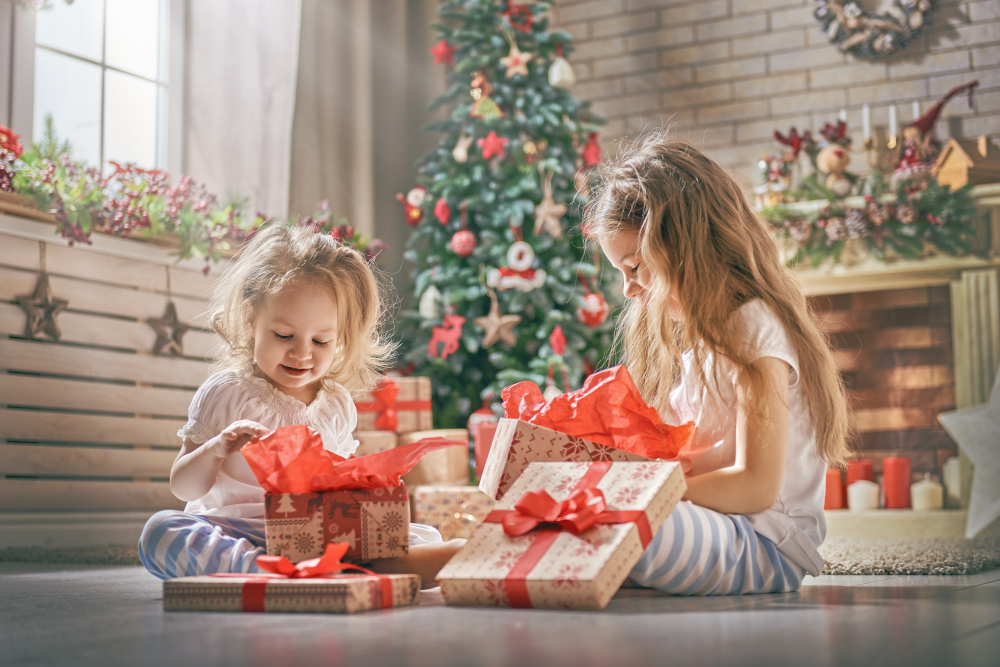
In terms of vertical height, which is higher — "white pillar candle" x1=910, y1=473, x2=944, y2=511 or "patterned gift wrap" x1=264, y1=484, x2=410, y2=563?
"patterned gift wrap" x1=264, y1=484, x2=410, y2=563

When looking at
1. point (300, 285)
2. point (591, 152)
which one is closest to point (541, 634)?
point (300, 285)

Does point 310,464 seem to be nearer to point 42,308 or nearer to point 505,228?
point 42,308

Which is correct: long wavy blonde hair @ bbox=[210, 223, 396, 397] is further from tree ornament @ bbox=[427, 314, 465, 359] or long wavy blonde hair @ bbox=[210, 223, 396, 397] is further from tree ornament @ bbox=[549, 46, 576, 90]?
tree ornament @ bbox=[549, 46, 576, 90]

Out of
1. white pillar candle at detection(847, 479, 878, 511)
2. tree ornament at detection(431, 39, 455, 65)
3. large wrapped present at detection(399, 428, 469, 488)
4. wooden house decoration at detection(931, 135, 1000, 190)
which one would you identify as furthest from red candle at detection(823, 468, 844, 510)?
tree ornament at detection(431, 39, 455, 65)

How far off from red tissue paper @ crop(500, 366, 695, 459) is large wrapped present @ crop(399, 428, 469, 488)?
1.61 meters

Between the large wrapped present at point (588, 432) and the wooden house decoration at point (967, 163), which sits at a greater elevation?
the wooden house decoration at point (967, 163)

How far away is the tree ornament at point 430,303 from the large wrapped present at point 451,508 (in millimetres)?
815

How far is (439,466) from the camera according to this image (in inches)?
118

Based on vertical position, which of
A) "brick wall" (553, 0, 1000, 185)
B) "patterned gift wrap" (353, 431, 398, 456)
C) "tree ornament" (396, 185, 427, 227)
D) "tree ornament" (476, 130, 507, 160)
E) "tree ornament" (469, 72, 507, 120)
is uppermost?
"brick wall" (553, 0, 1000, 185)

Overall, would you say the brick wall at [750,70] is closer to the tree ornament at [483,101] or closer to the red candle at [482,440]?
the tree ornament at [483,101]

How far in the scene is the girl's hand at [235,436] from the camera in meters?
1.30

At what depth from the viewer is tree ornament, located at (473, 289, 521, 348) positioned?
3.34 metres

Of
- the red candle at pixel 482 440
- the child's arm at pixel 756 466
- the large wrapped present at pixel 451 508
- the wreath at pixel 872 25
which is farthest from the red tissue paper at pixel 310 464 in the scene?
the wreath at pixel 872 25

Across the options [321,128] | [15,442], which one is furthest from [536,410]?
[321,128]
